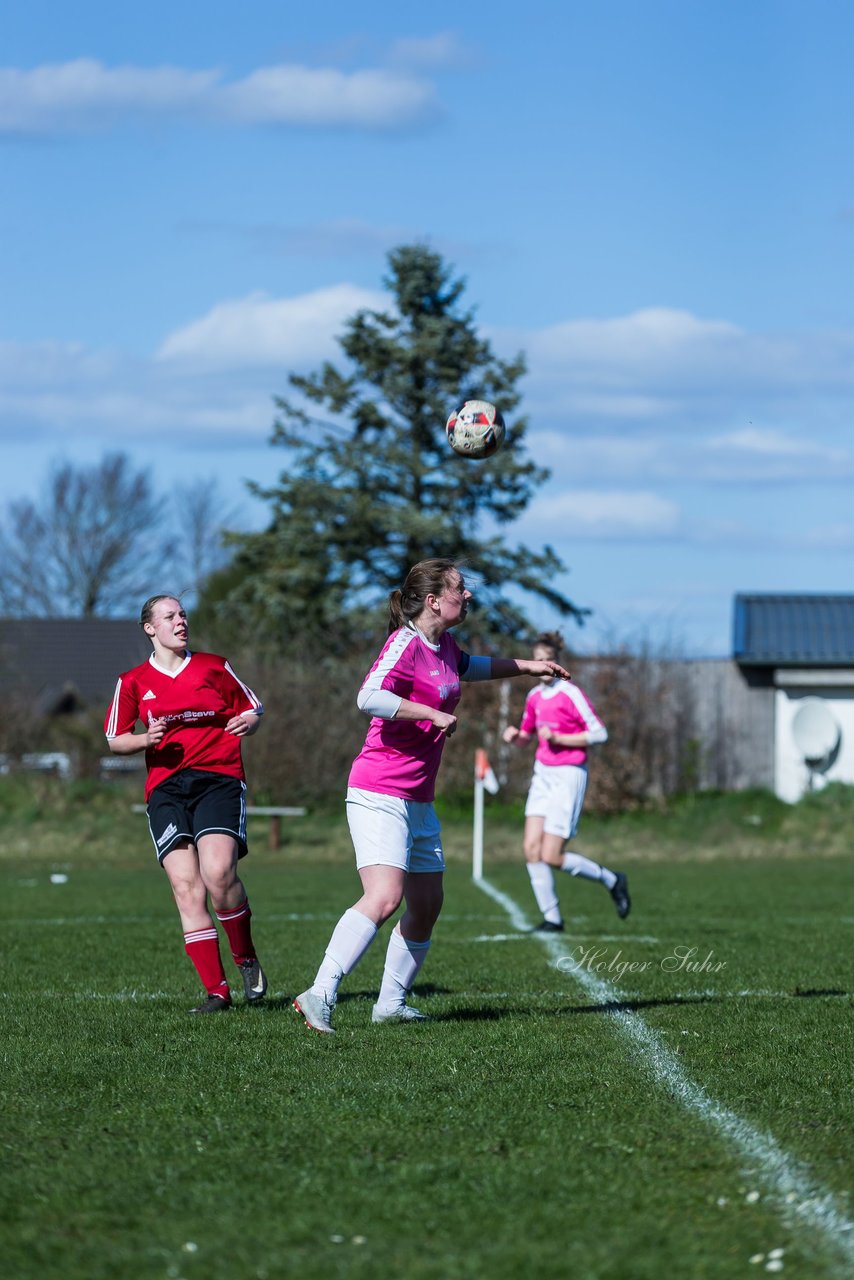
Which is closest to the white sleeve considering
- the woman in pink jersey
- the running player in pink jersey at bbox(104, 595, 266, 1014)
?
the woman in pink jersey

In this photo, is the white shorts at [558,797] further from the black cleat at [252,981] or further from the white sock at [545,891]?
the black cleat at [252,981]

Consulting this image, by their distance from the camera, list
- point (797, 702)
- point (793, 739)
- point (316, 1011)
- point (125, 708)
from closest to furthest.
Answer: point (316, 1011) → point (125, 708) → point (793, 739) → point (797, 702)

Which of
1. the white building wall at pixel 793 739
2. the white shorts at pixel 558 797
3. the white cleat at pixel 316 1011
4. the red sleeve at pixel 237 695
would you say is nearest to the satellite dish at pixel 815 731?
the white building wall at pixel 793 739

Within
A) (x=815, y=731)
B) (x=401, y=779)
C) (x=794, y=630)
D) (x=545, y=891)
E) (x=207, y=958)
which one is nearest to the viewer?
(x=401, y=779)

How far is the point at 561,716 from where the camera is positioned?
12.4 m

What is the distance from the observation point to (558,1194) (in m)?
4.14

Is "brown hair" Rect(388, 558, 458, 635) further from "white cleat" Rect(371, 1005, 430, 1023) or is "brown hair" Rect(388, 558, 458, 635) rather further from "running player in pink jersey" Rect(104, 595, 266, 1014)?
"white cleat" Rect(371, 1005, 430, 1023)

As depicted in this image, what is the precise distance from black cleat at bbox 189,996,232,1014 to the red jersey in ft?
3.38

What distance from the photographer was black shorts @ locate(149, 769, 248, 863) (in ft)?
25.1

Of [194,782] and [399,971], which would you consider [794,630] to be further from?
[399,971]

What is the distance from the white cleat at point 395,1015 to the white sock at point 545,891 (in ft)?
15.9

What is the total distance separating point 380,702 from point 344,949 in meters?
1.11

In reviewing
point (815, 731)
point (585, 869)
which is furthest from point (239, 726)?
point (815, 731)

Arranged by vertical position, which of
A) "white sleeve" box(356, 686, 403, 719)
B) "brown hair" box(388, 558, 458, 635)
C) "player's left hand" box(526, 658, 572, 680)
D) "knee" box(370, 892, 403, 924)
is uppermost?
"brown hair" box(388, 558, 458, 635)
